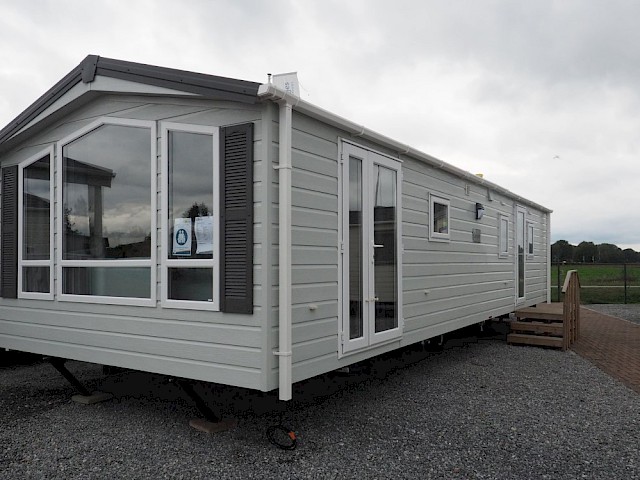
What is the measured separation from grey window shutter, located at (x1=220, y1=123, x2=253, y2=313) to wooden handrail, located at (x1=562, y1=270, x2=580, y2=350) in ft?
18.9

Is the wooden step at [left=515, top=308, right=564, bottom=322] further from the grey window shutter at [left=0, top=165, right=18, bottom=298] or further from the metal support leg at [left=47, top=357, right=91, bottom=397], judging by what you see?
the grey window shutter at [left=0, top=165, right=18, bottom=298]

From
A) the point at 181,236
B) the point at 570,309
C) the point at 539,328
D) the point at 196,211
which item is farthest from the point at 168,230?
the point at 570,309

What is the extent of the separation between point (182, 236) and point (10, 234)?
238 centimetres

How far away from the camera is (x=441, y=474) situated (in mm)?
3074

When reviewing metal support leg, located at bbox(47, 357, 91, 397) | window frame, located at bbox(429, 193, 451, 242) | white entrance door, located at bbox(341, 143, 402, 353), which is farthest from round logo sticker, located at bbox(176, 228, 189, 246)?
window frame, located at bbox(429, 193, 451, 242)

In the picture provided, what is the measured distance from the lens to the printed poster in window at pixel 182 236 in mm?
3629

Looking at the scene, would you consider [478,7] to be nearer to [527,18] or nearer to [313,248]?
[527,18]

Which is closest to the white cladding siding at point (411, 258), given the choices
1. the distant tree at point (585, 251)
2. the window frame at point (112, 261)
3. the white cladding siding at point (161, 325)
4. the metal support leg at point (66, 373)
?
the white cladding siding at point (161, 325)

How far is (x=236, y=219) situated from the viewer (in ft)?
11.0

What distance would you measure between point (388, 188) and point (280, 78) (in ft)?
4.76

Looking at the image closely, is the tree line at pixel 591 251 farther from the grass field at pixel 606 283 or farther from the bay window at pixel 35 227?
the bay window at pixel 35 227

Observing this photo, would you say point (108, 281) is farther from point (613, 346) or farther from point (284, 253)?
point (613, 346)

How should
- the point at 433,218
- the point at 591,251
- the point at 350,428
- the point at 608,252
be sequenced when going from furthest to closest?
the point at 608,252 < the point at 591,251 < the point at 433,218 < the point at 350,428

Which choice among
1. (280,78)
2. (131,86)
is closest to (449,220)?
(280,78)
